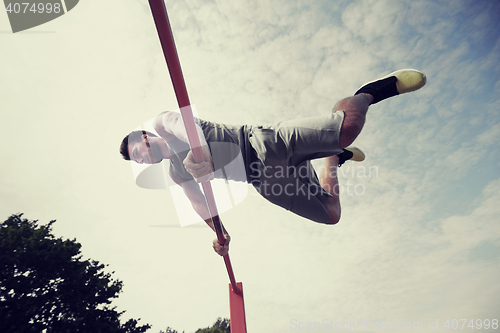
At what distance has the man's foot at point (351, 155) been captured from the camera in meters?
3.25

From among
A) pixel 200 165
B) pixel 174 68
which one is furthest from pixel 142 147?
pixel 174 68

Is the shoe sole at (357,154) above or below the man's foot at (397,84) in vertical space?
above

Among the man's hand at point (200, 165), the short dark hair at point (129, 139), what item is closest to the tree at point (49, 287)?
the short dark hair at point (129, 139)

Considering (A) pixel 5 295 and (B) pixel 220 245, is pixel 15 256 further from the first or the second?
(B) pixel 220 245

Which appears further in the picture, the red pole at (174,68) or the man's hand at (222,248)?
the man's hand at (222,248)

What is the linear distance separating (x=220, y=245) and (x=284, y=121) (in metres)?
1.63

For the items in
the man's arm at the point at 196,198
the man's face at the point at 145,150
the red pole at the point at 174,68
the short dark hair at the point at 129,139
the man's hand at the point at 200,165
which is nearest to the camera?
the red pole at the point at 174,68

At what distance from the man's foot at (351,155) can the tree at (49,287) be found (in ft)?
34.1

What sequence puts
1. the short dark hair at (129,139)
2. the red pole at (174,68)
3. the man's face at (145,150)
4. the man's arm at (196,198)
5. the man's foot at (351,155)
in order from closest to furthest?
the red pole at (174,68), the man's face at (145,150), the short dark hair at (129,139), the man's arm at (196,198), the man's foot at (351,155)

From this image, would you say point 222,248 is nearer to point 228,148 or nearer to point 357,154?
point 228,148

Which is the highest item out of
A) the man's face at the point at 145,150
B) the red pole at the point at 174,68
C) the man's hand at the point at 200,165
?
the man's face at the point at 145,150

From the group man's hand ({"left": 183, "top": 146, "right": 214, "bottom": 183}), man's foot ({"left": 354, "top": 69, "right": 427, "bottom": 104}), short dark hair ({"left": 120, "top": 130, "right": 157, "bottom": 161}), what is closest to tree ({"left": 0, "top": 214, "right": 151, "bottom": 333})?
short dark hair ({"left": 120, "top": 130, "right": 157, "bottom": 161})

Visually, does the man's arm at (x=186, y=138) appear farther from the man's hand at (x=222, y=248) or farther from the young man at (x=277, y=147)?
the man's hand at (x=222, y=248)

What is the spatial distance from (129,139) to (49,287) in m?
9.50
